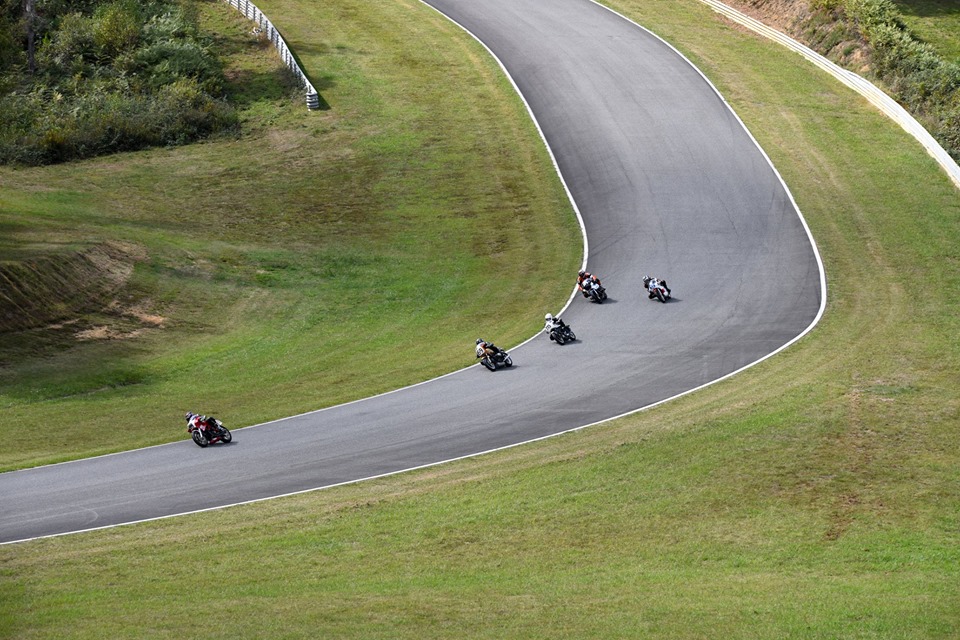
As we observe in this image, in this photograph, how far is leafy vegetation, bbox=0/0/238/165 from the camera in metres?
55.0

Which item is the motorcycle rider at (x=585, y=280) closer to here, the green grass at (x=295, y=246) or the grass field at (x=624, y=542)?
the green grass at (x=295, y=246)

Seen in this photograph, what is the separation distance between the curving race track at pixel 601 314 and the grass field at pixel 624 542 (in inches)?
56.0

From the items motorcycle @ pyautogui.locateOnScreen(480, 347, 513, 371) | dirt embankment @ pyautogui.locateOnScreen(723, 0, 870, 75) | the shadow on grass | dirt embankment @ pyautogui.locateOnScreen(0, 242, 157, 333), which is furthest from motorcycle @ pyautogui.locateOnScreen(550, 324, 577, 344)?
dirt embankment @ pyautogui.locateOnScreen(723, 0, 870, 75)

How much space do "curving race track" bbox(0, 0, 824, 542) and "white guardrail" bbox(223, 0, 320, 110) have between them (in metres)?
11.3

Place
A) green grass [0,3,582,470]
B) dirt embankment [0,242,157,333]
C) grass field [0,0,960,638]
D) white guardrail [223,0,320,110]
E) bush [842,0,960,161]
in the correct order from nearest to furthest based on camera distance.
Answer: grass field [0,0,960,638] → green grass [0,3,582,470] → dirt embankment [0,242,157,333] → bush [842,0,960,161] → white guardrail [223,0,320,110]

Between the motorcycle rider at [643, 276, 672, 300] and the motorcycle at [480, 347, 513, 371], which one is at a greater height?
the motorcycle rider at [643, 276, 672, 300]

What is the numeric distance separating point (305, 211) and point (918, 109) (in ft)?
99.1

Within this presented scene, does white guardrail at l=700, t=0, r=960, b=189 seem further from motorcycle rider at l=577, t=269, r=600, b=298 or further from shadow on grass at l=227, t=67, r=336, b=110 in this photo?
shadow on grass at l=227, t=67, r=336, b=110

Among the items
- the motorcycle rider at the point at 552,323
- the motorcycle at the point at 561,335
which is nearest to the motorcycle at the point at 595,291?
the motorcycle rider at the point at 552,323

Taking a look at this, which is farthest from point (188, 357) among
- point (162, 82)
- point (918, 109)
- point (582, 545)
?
point (918, 109)

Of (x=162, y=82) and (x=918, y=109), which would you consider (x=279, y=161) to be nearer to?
(x=162, y=82)

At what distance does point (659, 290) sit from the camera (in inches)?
1470

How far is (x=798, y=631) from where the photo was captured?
56.3 ft

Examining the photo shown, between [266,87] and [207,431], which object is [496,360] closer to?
[207,431]
